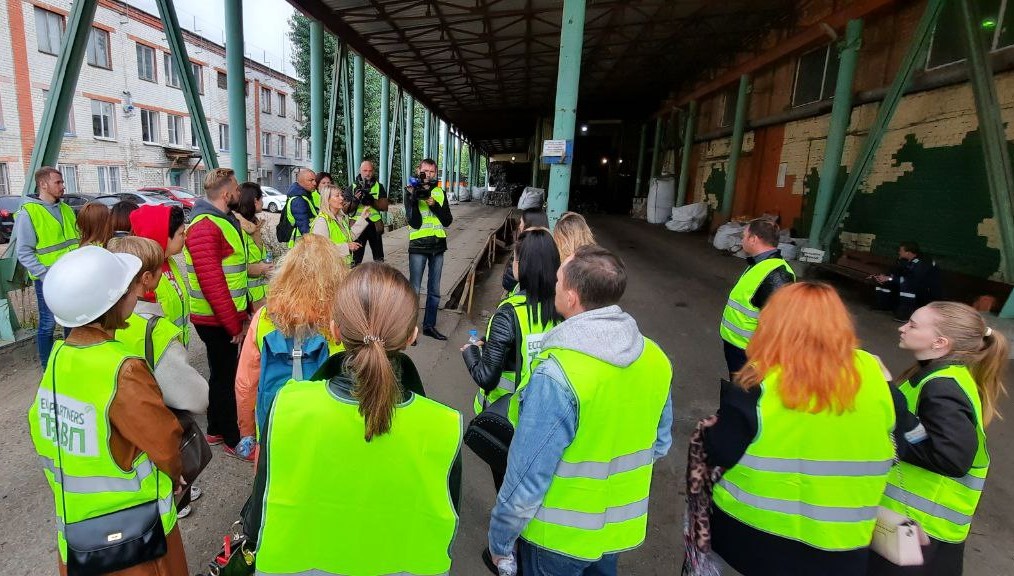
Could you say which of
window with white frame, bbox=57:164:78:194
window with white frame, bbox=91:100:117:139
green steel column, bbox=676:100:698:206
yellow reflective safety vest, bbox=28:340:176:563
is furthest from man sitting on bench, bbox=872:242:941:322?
window with white frame, bbox=91:100:117:139

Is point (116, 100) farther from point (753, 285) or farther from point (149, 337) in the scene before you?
point (753, 285)

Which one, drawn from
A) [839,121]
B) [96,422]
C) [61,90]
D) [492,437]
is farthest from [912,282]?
[61,90]

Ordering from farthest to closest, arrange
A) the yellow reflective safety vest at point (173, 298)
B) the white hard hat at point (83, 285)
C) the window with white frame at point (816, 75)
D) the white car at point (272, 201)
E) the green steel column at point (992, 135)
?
the white car at point (272, 201)
the window with white frame at point (816, 75)
the green steel column at point (992, 135)
the yellow reflective safety vest at point (173, 298)
the white hard hat at point (83, 285)

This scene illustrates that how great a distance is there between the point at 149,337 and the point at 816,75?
1332cm

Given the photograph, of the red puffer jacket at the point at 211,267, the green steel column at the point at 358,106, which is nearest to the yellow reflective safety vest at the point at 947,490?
the red puffer jacket at the point at 211,267

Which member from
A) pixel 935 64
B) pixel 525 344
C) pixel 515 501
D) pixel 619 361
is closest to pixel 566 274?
pixel 619 361

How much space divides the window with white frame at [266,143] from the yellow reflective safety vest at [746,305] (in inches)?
1292

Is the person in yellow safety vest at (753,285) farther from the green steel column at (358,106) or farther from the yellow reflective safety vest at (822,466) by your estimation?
the green steel column at (358,106)

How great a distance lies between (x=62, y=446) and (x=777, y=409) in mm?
2082

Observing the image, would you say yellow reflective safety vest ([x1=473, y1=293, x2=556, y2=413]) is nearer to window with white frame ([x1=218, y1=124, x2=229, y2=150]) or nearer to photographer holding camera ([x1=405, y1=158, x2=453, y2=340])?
photographer holding camera ([x1=405, y1=158, x2=453, y2=340])

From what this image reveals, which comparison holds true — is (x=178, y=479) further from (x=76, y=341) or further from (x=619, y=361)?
(x=619, y=361)

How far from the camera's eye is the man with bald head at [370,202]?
20.1 ft

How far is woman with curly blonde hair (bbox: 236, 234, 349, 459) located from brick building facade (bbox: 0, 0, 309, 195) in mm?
16823

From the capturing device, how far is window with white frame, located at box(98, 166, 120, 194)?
20.3 m
